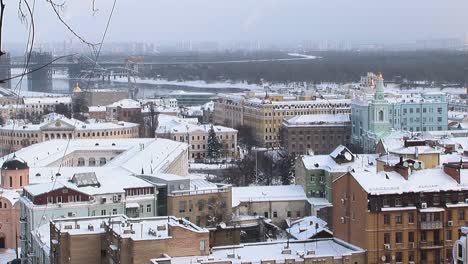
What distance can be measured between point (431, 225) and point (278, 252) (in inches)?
49.7

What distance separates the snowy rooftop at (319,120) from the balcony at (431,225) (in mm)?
14452

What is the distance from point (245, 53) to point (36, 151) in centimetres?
7702

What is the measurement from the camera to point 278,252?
7.31 m

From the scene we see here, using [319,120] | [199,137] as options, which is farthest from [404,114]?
[199,137]

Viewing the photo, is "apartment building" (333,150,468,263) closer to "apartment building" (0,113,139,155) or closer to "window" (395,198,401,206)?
"window" (395,198,401,206)

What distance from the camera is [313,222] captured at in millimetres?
10281

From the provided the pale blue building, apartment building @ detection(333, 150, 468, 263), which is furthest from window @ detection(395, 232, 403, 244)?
the pale blue building

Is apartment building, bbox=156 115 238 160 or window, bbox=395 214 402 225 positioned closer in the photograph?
window, bbox=395 214 402 225

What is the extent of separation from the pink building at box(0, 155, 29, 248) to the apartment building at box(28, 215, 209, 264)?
3.74 m

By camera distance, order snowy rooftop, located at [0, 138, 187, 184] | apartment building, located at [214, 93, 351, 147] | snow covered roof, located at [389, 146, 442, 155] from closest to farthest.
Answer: snow covered roof, located at [389, 146, 442, 155] → snowy rooftop, located at [0, 138, 187, 184] → apartment building, located at [214, 93, 351, 147]

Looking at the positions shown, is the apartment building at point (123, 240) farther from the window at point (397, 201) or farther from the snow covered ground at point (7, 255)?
the snow covered ground at point (7, 255)

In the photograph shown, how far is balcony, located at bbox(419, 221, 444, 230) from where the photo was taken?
7336mm

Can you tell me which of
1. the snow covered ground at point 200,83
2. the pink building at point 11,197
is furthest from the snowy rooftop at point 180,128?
the snow covered ground at point 200,83

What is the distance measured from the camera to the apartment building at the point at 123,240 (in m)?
6.65
